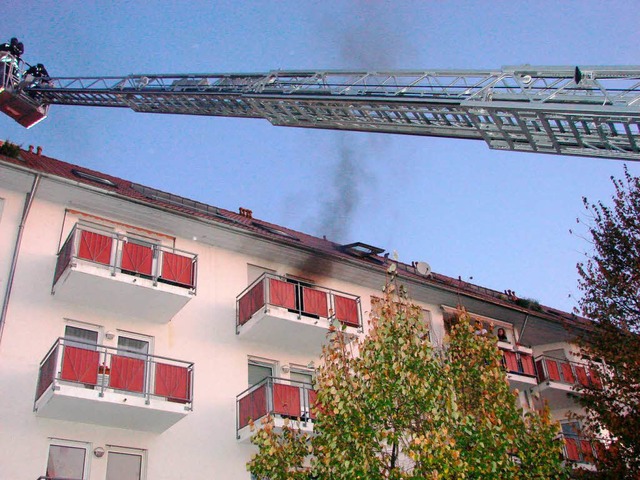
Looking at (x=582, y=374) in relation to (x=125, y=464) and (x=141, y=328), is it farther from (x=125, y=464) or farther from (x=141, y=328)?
(x=125, y=464)

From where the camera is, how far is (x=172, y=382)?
18.2 meters

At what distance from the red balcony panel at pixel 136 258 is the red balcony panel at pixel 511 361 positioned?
14293mm

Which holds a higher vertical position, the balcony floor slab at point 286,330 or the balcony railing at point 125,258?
the balcony railing at point 125,258

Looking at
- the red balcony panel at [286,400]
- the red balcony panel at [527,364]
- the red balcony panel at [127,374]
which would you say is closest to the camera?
the red balcony panel at [127,374]

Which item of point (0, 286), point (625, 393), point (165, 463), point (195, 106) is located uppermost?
point (195, 106)

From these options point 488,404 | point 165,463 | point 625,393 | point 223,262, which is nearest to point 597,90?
point 488,404

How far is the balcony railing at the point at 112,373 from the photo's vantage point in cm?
1667

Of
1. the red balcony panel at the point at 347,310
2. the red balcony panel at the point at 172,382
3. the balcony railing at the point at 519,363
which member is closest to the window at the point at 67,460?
the red balcony panel at the point at 172,382

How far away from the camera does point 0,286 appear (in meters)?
18.2

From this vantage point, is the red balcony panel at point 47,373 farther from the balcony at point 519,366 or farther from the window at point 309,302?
the balcony at point 519,366

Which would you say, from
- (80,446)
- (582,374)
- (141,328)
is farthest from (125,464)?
(582,374)

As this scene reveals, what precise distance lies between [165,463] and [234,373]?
Result: 3.53 metres

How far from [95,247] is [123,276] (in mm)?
1050

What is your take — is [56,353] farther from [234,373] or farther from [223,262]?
[223,262]
